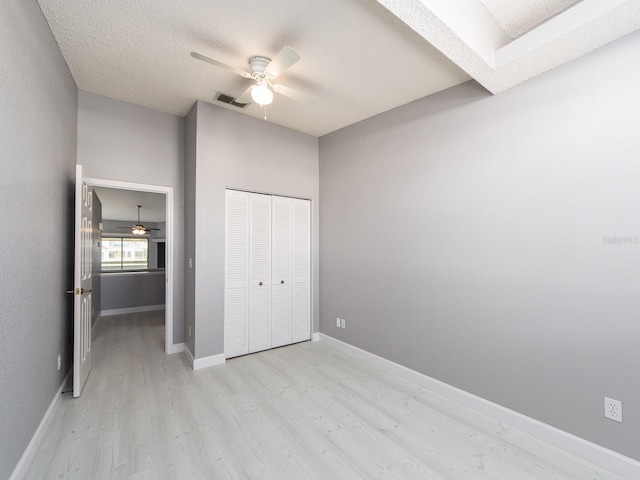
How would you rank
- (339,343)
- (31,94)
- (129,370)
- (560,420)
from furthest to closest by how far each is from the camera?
(339,343) → (129,370) → (560,420) → (31,94)

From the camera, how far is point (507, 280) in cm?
243

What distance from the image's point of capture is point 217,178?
3502 millimetres

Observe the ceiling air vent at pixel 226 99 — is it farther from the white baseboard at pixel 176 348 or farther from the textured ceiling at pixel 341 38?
the white baseboard at pixel 176 348

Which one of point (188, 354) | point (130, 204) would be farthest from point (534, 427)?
Result: point (130, 204)

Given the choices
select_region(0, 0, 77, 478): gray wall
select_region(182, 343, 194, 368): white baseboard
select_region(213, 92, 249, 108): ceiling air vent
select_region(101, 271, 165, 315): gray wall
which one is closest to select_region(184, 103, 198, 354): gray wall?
select_region(182, 343, 194, 368): white baseboard

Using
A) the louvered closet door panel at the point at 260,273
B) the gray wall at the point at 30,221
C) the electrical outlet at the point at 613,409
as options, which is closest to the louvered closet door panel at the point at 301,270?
the louvered closet door panel at the point at 260,273

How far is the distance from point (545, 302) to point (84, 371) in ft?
13.2

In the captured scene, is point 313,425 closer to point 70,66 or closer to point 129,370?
point 129,370

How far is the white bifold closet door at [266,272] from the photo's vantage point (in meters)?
3.65

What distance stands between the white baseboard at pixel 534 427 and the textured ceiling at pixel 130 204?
5.19 m

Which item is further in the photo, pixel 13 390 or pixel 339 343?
pixel 339 343

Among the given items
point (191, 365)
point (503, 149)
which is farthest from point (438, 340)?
point (191, 365)

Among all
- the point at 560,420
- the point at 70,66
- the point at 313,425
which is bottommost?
the point at 313,425

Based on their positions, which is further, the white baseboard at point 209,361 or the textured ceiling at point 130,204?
the textured ceiling at point 130,204
